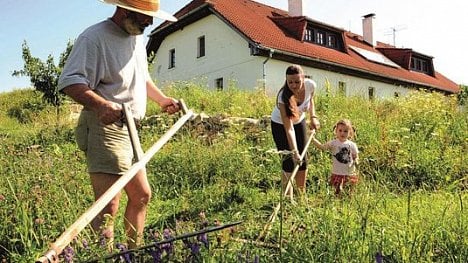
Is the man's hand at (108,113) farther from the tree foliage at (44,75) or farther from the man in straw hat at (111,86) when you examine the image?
the tree foliage at (44,75)

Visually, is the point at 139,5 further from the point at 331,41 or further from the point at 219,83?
the point at 331,41

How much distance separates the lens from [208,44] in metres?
21.9

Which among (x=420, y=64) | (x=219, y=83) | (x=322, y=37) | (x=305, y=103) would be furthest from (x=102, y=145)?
(x=420, y=64)

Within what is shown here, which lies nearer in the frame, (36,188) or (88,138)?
(88,138)

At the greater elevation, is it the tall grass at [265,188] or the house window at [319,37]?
the house window at [319,37]

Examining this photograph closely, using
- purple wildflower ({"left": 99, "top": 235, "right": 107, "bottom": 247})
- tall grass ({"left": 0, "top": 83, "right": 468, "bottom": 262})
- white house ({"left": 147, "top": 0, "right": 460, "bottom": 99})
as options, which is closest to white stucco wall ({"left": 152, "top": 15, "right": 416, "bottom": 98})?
white house ({"left": 147, "top": 0, "right": 460, "bottom": 99})

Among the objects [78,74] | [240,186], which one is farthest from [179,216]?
[78,74]

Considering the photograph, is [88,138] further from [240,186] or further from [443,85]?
[443,85]

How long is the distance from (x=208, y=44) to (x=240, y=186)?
55.6 feet

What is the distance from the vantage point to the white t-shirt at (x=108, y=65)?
9.10 feet

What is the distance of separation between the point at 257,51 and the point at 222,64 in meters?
2.83

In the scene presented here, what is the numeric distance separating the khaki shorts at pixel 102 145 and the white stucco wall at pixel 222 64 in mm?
14695

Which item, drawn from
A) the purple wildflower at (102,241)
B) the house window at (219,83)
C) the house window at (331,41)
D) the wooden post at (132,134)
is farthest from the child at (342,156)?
the house window at (331,41)

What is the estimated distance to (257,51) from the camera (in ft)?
61.5
